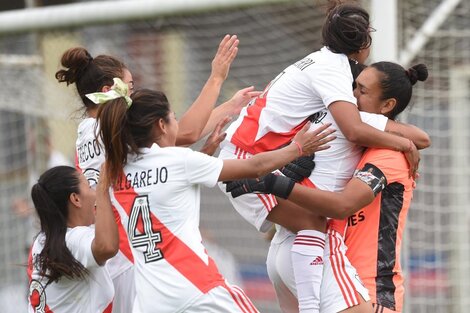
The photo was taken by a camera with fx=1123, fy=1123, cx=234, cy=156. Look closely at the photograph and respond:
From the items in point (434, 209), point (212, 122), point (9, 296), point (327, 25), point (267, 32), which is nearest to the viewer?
point (327, 25)

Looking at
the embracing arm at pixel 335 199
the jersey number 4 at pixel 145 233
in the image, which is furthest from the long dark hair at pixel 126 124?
the embracing arm at pixel 335 199

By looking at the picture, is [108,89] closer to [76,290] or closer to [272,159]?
[76,290]

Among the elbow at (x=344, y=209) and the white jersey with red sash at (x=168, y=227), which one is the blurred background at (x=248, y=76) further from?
the white jersey with red sash at (x=168, y=227)

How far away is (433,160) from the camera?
8922mm

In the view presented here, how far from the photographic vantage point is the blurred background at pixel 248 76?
7918 millimetres

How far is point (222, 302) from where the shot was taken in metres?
4.42

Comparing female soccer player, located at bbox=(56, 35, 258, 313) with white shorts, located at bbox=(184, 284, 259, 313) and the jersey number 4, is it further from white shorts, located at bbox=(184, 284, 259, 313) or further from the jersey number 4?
white shorts, located at bbox=(184, 284, 259, 313)

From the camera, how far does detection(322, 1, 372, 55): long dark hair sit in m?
4.76

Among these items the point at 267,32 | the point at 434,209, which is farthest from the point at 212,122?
the point at 267,32

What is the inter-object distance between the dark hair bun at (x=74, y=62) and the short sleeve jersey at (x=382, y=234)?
138 cm

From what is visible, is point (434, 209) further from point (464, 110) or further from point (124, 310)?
point (124, 310)

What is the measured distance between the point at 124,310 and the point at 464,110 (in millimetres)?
4411

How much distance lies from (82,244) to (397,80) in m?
1.52

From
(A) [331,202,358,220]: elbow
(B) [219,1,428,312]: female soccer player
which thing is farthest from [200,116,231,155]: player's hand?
(A) [331,202,358,220]: elbow
